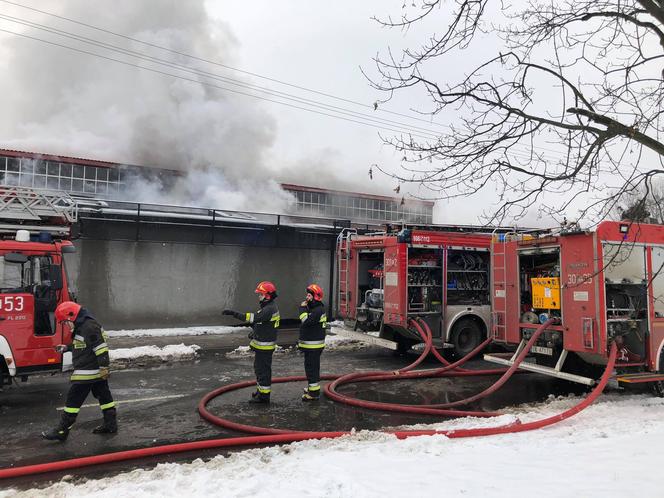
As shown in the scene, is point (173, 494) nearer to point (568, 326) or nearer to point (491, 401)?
point (491, 401)

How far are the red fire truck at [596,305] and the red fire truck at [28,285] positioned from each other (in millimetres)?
6592

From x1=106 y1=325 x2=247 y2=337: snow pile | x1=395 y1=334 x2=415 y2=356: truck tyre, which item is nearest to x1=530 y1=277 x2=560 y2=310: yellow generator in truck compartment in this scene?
x1=395 y1=334 x2=415 y2=356: truck tyre

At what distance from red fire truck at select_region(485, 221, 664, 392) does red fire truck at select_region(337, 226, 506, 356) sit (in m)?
2.03

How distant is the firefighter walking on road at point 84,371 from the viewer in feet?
16.1

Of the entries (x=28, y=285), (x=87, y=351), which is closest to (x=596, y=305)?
(x=87, y=351)

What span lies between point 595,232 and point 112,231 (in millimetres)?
10726

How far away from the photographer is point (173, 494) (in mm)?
3395

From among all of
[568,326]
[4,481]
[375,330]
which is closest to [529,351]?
[568,326]

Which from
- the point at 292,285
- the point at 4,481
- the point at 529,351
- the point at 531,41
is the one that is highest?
the point at 531,41

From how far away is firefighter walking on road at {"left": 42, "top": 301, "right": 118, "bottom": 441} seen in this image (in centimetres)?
492

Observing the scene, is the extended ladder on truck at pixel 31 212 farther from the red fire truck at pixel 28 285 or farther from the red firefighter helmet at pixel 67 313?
the red firefighter helmet at pixel 67 313

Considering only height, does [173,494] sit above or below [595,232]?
below

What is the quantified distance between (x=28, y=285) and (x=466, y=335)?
7.97m

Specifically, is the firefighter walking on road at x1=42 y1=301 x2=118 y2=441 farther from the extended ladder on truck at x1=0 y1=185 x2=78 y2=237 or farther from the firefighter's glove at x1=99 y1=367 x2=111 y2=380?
the extended ladder on truck at x1=0 y1=185 x2=78 y2=237
